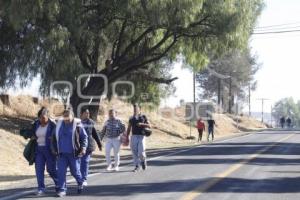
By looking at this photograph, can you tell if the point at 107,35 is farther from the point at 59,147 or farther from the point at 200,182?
the point at 59,147

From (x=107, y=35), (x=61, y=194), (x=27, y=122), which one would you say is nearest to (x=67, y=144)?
(x=61, y=194)

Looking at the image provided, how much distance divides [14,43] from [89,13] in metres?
3.27

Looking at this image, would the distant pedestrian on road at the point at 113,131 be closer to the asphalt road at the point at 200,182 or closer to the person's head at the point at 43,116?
the asphalt road at the point at 200,182

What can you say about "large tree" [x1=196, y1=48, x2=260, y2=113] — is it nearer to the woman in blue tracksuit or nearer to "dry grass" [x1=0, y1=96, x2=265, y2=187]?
"dry grass" [x1=0, y1=96, x2=265, y2=187]

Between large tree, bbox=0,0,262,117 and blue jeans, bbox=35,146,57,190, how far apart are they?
1204 centimetres

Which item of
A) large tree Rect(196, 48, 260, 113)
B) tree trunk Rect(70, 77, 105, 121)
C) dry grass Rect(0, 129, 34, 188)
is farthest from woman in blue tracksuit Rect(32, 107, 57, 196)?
large tree Rect(196, 48, 260, 113)

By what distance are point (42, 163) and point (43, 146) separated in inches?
13.2

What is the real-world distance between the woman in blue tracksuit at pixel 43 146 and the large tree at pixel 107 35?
11863 mm

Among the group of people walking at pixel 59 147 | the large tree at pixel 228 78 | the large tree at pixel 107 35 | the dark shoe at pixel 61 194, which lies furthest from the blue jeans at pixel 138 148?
the large tree at pixel 228 78

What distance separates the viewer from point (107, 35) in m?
28.0

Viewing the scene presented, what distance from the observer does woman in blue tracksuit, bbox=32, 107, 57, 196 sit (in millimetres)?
11984

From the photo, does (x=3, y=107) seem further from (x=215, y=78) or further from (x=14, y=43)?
(x=215, y=78)

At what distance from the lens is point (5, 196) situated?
11.8m

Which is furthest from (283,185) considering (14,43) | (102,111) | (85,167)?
(102,111)
